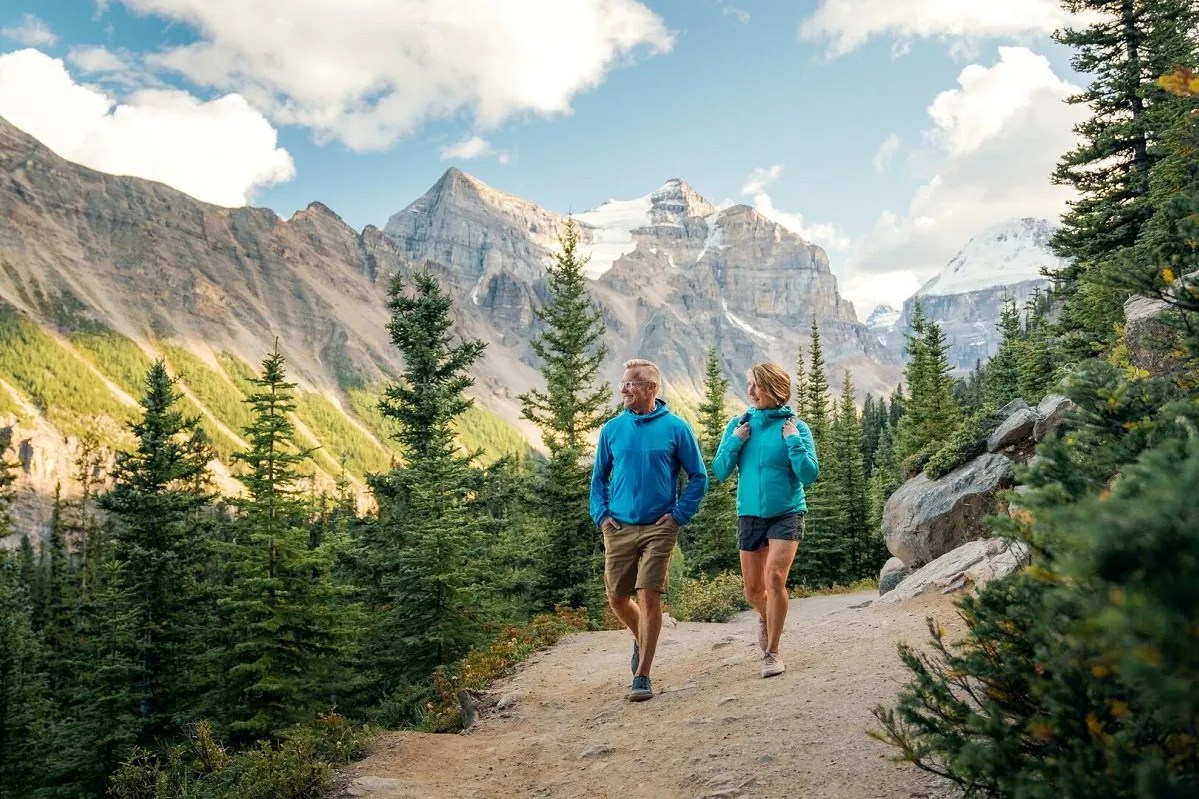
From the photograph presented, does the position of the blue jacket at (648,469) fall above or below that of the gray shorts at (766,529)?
above

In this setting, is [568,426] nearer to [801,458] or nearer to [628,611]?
[628,611]

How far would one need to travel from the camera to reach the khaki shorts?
6.30m

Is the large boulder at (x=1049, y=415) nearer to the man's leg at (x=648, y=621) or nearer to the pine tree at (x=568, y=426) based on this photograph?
the man's leg at (x=648, y=621)

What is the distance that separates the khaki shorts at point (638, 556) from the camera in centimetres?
630

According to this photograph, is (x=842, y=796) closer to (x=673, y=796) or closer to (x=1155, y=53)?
(x=673, y=796)

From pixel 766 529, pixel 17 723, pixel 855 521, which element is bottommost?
pixel 17 723

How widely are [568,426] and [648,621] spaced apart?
17.4 metres

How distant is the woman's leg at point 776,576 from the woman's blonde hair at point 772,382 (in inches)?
52.3

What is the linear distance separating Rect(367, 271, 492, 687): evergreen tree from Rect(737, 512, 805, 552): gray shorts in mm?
6434

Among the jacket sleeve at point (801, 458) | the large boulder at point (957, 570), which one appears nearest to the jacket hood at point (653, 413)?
the jacket sleeve at point (801, 458)

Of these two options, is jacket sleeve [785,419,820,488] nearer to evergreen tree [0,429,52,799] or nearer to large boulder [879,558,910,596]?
large boulder [879,558,910,596]

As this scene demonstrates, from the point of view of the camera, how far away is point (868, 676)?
598 cm

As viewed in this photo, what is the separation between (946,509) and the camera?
14430mm

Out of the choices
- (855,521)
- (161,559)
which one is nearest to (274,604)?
(161,559)
